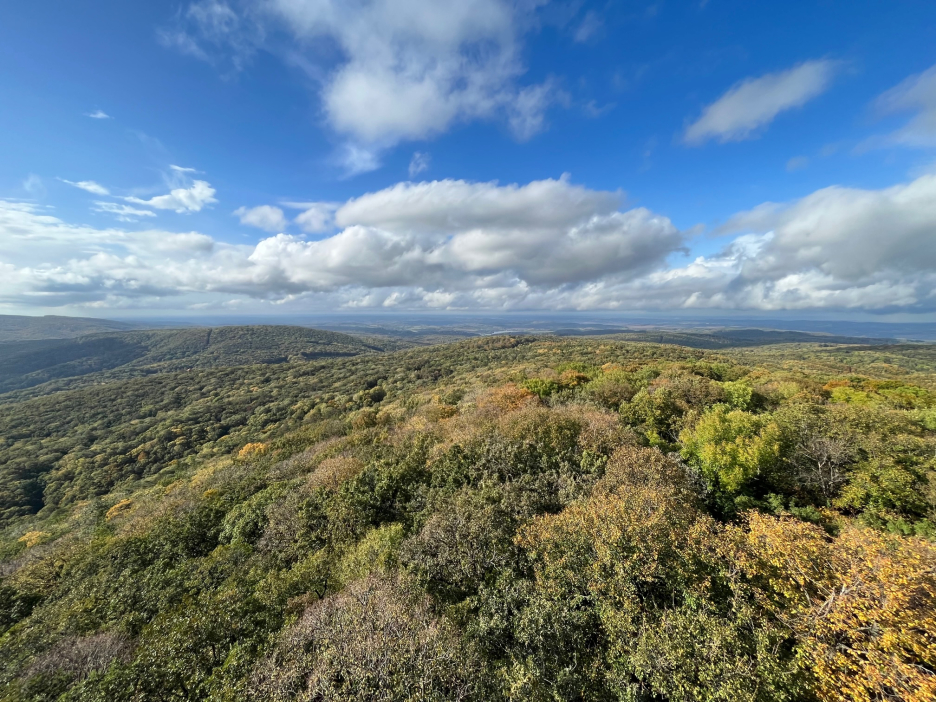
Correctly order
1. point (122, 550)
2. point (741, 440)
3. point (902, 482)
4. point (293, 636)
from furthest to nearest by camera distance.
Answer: point (741, 440), point (122, 550), point (902, 482), point (293, 636)

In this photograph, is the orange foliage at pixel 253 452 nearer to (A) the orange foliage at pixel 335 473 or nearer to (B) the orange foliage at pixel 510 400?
(A) the orange foliage at pixel 335 473

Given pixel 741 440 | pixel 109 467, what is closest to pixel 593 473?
pixel 741 440

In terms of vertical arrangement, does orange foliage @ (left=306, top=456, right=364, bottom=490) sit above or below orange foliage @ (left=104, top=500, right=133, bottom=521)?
above

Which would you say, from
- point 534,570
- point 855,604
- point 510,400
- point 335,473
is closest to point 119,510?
point 335,473

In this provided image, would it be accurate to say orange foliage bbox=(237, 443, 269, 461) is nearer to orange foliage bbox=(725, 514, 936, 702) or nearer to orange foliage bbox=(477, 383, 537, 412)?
orange foliage bbox=(477, 383, 537, 412)

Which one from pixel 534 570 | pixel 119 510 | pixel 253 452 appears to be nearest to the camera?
pixel 534 570

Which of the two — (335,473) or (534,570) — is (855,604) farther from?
(335,473)

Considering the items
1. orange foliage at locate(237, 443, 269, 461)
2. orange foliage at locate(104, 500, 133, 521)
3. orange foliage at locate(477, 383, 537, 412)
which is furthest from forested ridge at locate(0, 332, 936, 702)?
orange foliage at locate(237, 443, 269, 461)

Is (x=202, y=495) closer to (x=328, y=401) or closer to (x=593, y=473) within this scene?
(x=593, y=473)
